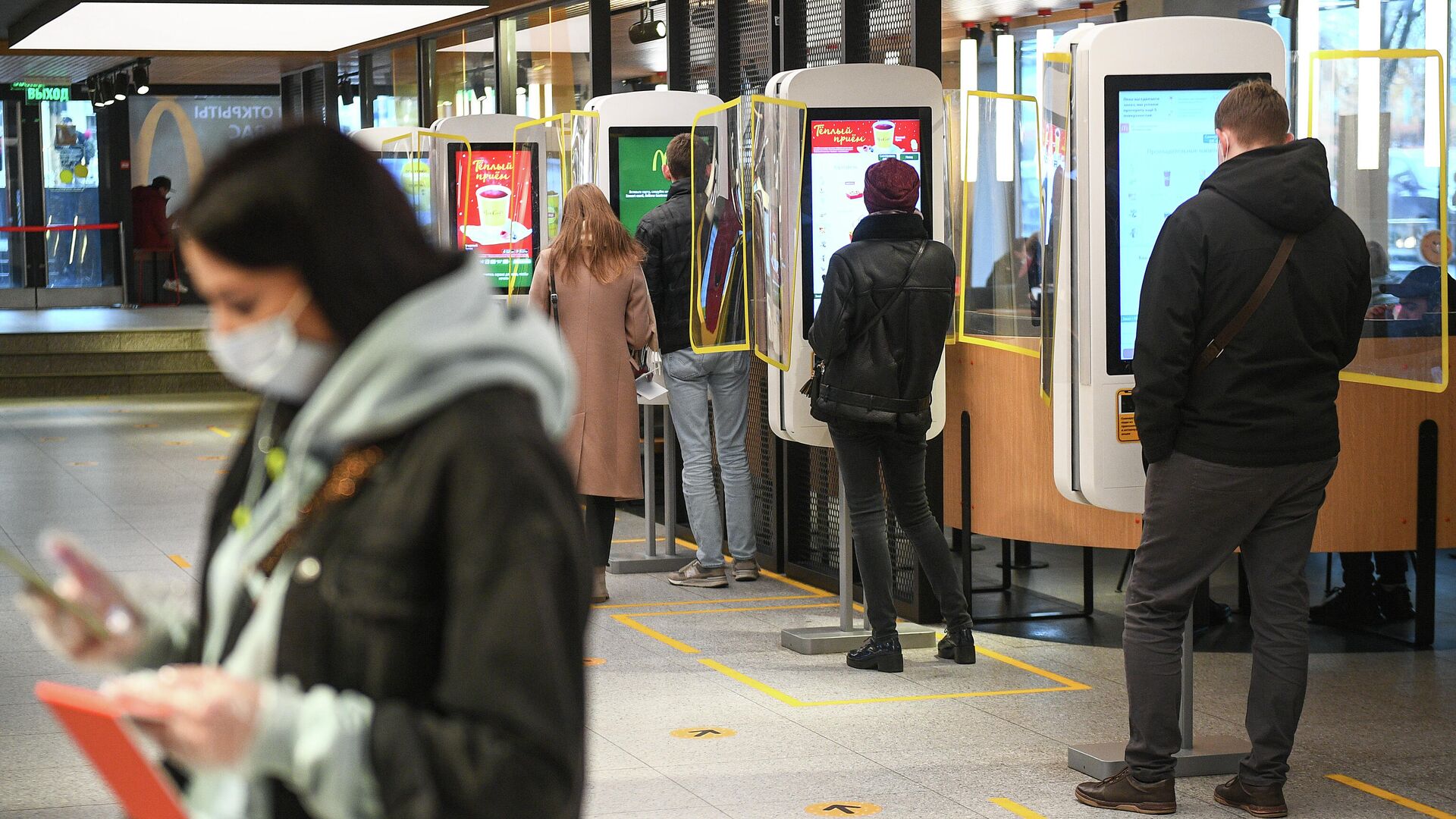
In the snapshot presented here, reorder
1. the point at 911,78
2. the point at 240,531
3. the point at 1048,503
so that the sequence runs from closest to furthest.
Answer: the point at 240,531 → the point at 911,78 → the point at 1048,503

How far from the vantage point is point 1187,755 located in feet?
14.1

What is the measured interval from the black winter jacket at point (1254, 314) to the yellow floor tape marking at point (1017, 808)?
0.92 metres

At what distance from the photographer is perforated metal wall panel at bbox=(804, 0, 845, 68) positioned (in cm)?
666

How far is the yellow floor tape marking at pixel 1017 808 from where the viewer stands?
3.92 metres

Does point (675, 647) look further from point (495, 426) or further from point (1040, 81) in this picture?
point (495, 426)

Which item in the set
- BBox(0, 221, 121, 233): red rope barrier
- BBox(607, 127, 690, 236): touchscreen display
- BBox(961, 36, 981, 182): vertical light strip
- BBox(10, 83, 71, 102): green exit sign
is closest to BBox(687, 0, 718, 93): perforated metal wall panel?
BBox(607, 127, 690, 236): touchscreen display

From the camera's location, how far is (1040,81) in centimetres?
440

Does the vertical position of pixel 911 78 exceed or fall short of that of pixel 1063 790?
it exceeds it

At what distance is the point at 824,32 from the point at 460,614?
5914mm

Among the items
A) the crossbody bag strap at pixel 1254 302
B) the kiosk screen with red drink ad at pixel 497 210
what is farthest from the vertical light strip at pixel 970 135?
the kiosk screen with red drink ad at pixel 497 210

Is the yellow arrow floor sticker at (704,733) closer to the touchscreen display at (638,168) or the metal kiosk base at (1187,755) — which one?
the metal kiosk base at (1187,755)

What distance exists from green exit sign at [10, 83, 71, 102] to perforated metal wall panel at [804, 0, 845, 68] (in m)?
18.5

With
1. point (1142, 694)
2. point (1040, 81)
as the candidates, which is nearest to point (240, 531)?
point (1142, 694)

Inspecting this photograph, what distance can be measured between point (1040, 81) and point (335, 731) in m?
3.57
